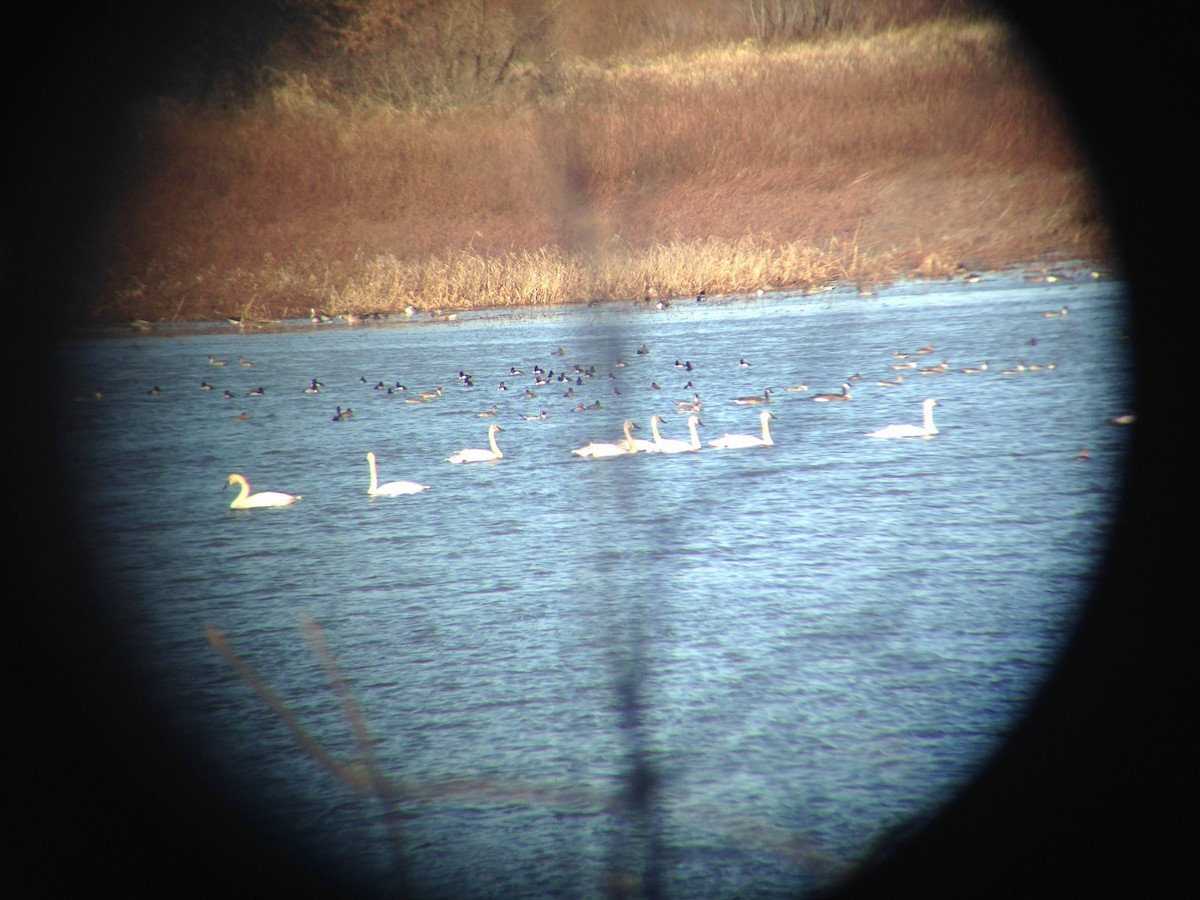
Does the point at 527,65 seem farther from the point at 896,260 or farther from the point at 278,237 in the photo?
the point at 896,260

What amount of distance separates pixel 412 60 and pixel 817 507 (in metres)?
22.4

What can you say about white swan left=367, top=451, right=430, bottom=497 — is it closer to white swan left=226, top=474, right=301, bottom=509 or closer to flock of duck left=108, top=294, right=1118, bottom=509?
flock of duck left=108, top=294, right=1118, bottom=509

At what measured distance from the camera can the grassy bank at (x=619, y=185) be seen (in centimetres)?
2209

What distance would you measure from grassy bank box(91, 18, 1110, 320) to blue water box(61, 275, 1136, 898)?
28.1ft

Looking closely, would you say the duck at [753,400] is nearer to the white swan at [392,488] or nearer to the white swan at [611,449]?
the white swan at [611,449]

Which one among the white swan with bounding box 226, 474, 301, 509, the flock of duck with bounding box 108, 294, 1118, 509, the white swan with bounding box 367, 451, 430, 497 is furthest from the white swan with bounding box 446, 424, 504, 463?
the white swan with bounding box 226, 474, 301, 509

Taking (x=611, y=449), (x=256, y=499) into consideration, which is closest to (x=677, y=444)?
(x=611, y=449)

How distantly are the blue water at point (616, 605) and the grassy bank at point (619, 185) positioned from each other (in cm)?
855

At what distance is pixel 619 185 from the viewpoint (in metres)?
25.2

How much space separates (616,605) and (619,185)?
19827 millimetres

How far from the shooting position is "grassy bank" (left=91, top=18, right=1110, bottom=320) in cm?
2209

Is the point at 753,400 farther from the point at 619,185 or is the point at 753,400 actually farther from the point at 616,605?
the point at 619,185

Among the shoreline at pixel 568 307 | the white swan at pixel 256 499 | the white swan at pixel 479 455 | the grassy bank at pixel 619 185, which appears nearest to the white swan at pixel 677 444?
the white swan at pixel 479 455

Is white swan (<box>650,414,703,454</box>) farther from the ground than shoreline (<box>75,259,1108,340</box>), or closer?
closer
